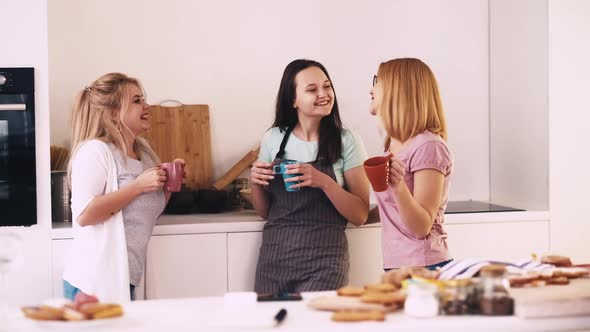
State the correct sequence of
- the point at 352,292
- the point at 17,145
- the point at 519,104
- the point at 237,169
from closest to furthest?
the point at 352,292 < the point at 17,145 < the point at 237,169 < the point at 519,104

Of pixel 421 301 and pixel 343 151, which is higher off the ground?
pixel 343 151

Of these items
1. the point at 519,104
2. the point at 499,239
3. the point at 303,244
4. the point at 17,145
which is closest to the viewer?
the point at 17,145

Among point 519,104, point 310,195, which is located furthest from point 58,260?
point 519,104

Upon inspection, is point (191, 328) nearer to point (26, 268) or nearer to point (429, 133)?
point (429, 133)

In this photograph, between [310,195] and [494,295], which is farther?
[310,195]

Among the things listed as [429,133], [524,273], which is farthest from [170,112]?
[524,273]

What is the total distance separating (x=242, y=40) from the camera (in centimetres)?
403

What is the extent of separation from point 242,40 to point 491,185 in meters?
1.49

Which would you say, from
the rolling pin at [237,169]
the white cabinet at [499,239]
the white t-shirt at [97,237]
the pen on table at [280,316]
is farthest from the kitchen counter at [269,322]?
the rolling pin at [237,169]

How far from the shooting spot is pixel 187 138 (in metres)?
3.94

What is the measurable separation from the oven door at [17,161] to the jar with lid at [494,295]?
6.51 ft

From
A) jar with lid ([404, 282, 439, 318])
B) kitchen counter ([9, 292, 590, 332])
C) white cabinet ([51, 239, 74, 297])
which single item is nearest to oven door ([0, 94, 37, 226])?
white cabinet ([51, 239, 74, 297])

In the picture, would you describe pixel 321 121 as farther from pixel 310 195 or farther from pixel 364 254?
pixel 364 254

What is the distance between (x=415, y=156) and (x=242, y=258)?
979mm
